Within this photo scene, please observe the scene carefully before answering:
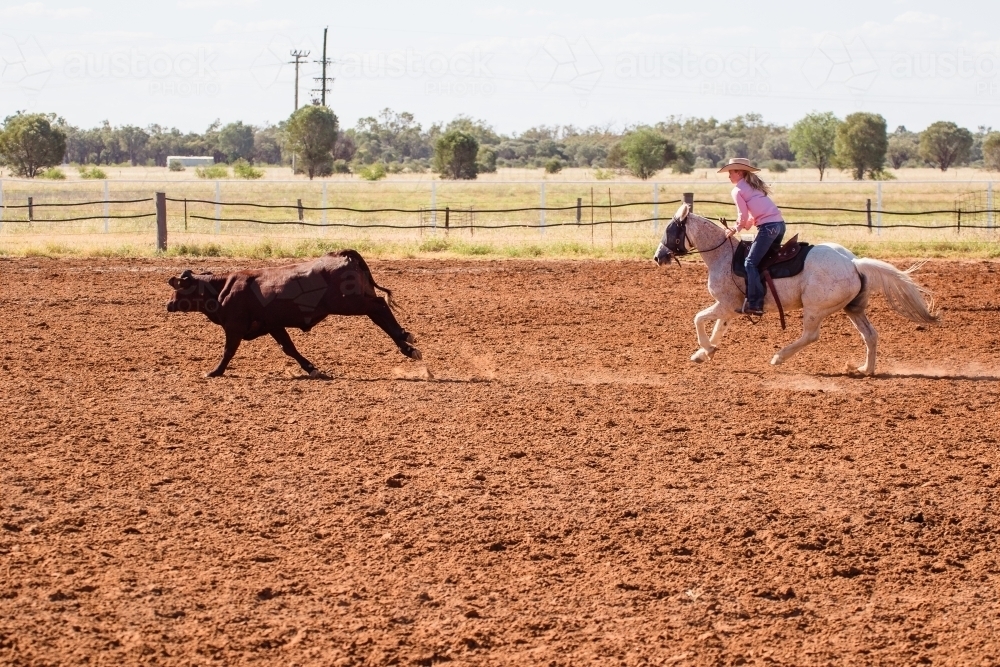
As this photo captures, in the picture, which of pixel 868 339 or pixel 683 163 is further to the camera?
pixel 683 163

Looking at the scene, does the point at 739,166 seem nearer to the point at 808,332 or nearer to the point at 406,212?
the point at 808,332

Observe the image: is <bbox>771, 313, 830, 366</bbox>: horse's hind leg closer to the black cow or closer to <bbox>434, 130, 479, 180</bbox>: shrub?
the black cow

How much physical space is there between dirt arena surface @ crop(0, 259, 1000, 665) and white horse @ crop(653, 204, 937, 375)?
53 centimetres

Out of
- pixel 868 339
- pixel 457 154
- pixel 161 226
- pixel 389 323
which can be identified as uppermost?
pixel 457 154

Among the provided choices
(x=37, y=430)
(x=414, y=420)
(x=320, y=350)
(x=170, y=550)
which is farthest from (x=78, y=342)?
(x=170, y=550)

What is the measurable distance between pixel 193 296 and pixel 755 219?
504cm

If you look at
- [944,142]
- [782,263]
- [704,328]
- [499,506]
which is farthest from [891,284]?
[944,142]

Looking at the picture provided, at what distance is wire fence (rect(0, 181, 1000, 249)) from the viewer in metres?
25.5

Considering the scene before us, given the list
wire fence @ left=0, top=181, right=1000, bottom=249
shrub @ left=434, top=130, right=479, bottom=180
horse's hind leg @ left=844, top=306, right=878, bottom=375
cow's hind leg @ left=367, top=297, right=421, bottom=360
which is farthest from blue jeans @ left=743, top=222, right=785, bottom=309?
shrub @ left=434, top=130, right=479, bottom=180

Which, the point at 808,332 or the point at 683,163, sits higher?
the point at 683,163

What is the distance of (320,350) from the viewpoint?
39.1 feet

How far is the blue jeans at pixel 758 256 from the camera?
10.0 m

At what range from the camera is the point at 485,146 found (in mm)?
94438

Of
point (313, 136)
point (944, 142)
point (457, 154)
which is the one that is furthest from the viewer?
point (944, 142)
